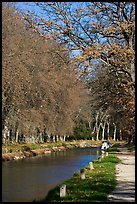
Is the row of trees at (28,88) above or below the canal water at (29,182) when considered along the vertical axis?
above

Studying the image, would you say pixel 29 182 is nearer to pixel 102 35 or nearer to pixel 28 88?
pixel 102 35

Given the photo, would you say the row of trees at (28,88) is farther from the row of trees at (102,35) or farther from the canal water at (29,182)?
the row of trees at (102,35)

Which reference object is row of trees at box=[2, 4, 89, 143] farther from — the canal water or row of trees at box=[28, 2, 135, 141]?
row of trees at box=[28, 2, 135, 141]

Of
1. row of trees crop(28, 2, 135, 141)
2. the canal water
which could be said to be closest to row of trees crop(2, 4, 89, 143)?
the canal water

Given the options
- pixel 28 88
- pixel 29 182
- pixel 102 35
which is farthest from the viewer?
pixel 28 88

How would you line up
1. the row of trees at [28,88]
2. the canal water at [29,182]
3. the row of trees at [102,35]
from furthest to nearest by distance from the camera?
the row of trees at [28,88] < the canal water at [29,182] < the row of trees at [102,35]

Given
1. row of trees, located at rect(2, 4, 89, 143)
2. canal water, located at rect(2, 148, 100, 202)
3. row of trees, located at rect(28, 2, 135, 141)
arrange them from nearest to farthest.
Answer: row of trees, located at rect(28, 2, 135, 141)
canal water, located at rect(2, 148, 100, 202)
row of trees, located at rect(2, 4, 89, 143)

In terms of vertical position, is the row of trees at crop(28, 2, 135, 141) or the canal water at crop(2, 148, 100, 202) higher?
the row of trees at crop(28, 2, 135, 141)

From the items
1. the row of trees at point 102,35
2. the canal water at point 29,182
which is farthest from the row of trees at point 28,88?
the row of trees at point 102,35

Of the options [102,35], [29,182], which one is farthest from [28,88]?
[102,35]

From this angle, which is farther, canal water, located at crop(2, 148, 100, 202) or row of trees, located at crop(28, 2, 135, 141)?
canal water, located at crop(2, 148, 100, 202)

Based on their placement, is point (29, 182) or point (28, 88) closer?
point (29, 182)

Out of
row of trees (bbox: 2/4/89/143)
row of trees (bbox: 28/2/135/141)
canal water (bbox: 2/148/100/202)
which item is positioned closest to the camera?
row of trees (bbox: 28/2/135/141)

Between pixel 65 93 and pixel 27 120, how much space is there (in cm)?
1578
